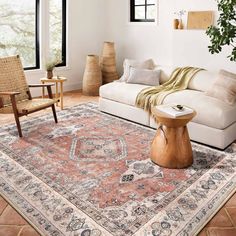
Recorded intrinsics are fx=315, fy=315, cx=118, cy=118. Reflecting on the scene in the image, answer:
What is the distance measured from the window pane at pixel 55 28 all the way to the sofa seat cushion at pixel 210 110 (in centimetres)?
285

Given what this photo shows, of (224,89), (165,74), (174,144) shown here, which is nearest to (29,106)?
(174,144)

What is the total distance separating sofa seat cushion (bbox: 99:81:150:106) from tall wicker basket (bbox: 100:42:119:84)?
1490mm

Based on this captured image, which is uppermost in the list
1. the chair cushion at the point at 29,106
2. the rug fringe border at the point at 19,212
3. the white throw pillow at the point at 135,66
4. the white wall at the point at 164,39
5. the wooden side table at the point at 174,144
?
the white wall at the point at 164,39

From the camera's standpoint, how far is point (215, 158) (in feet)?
11.0

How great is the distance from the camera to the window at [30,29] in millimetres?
5391

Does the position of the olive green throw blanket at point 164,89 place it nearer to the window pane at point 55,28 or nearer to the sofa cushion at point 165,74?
the sofa cushion at point 165,74

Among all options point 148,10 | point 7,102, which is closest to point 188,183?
point 7,102

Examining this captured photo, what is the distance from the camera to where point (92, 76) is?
5996mm

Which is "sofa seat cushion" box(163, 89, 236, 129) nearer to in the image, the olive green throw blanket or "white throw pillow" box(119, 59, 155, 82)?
the olive green throw blanket

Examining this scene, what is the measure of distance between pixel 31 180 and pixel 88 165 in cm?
59

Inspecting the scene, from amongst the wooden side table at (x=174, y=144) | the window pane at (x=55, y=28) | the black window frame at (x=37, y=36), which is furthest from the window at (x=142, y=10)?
the wooden side table at (x=174, y=144)

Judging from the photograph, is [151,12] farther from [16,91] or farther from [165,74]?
[16,91]

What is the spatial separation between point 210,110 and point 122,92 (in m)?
1.38

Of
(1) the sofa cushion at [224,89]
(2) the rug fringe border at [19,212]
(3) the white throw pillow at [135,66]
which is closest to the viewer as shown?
(2) the rug fringe border at [19,212]
